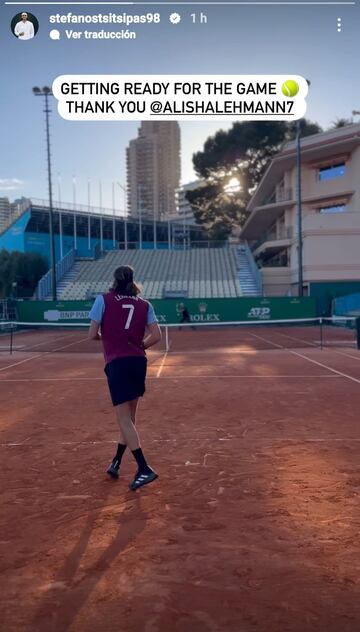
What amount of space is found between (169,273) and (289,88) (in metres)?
31.5

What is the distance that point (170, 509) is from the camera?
4230 mm

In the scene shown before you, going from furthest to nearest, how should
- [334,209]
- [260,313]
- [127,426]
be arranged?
[334,209] → [260,313] → [127,426]

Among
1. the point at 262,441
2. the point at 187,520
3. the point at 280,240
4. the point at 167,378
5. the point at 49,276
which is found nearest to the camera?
the point at 187,520

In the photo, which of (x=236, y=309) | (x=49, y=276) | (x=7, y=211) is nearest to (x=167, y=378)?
(x=236, y=309)

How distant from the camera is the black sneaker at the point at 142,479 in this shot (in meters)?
4.77

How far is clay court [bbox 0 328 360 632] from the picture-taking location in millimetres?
2836

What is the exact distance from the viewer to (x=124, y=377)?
463cm

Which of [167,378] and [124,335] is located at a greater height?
[124,335]

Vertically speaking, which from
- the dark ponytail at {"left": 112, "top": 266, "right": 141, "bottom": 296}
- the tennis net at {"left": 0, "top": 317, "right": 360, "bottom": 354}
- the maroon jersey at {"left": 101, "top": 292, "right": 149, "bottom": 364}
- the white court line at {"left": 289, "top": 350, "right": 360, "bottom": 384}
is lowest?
the tennis net at {"left": 0, "top": 317, "right": 360, "bottom": 354}

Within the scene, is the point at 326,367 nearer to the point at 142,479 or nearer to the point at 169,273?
the point at 142,479

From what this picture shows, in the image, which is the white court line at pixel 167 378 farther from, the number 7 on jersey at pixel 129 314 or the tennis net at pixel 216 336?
the number 7 on jersey at pixel 129 314

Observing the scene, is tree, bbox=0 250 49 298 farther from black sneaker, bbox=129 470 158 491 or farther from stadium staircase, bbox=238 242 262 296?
black sneaker, bbox=129 470 158 491

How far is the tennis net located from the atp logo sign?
561 mm

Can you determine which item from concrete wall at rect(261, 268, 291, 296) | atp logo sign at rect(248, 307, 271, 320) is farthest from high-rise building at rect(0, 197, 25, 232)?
atp logo sign at rect(248, 307, 271, 320)
